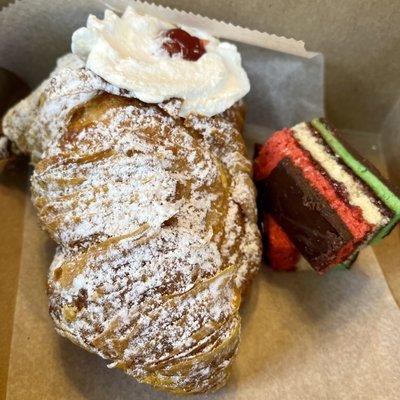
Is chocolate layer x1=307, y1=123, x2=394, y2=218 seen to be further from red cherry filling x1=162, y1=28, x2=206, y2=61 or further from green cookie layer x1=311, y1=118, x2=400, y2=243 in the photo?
red cherry filling x1=162, y1=28, x2=206, y2=61

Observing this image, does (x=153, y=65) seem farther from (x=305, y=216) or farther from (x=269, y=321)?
(x=269, y=321)

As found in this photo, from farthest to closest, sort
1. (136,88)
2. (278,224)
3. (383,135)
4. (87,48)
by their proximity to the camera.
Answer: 1. (383,135)
2. (278,224)
3. (87,48)
4. (136,88)

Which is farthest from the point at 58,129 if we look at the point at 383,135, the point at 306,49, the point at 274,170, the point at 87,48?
the point at 383,135

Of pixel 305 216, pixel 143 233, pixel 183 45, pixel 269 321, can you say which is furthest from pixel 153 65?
pixel 269 321

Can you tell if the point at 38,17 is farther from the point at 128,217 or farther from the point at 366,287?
the point at 366,287

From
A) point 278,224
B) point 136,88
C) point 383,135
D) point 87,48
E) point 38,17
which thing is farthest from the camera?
point 383,135
